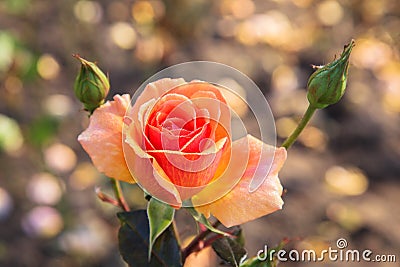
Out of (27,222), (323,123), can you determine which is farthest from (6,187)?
(323,123)

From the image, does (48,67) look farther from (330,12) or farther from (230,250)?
(230,250)

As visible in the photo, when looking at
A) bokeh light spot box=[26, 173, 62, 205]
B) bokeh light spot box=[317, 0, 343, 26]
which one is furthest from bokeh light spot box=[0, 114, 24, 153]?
bokeh light spot box=[317, 0, 343, 26]

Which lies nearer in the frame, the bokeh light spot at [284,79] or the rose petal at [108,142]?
the rose petal at [108,142]

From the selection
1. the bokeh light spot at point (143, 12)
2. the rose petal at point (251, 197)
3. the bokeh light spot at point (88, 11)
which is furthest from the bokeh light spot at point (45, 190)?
the rose petal at point (251, 197)

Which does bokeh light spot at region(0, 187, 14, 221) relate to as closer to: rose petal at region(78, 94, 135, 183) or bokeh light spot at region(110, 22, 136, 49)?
bokeh light spot at region(110, 22, 136, 49)

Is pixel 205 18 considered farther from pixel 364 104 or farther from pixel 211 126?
pixel 211 126

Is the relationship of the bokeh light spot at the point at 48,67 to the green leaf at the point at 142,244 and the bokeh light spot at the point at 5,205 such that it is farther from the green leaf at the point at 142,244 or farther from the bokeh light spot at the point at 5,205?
the green leaf at the point at 142,244
